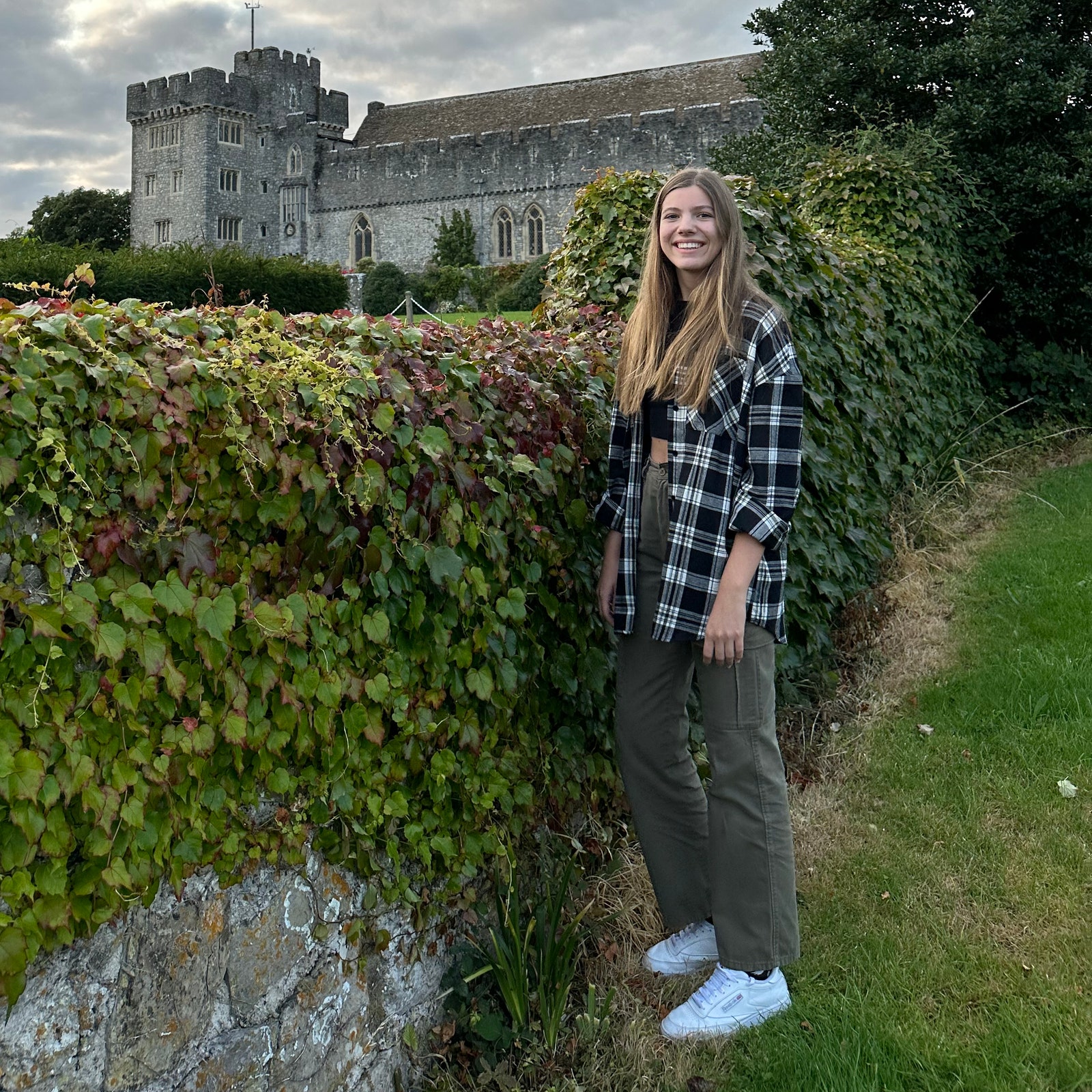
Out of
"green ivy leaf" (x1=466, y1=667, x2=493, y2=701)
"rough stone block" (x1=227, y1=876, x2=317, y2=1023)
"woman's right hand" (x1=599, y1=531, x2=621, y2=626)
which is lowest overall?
"rough stone block" (x1=227, y1=876, x2=317, y2=1023)

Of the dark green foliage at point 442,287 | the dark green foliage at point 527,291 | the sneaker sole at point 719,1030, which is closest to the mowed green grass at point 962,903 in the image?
the sneaker sole at point 719,1030

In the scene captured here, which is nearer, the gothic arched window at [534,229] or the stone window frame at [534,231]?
the stone window frame at [534,231]

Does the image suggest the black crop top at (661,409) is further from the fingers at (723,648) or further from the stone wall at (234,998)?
the stone wall at (234,998)

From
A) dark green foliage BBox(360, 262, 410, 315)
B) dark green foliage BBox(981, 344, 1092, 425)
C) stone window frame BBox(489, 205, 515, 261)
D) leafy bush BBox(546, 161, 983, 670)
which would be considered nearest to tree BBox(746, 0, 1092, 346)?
dark green foliage BBox(981, 344, 1092, 425)

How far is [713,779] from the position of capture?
2.61 m

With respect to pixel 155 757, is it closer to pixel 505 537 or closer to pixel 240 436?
pixel 240 436

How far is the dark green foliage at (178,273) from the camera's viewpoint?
2620 cm

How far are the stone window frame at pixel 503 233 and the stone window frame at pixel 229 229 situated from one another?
16971mm

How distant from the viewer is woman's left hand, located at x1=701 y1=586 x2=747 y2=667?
243 centimetres

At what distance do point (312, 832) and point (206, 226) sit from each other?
59.1 metres

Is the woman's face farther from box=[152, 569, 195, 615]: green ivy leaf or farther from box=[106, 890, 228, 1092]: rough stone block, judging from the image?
box=[106, 890, 228, 1092]: rough stone block

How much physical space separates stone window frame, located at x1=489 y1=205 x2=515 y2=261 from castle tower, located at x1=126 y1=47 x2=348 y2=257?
530 inches

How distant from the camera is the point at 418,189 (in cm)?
4806

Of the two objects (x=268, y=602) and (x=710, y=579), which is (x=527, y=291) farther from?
(x=268, y=602)
